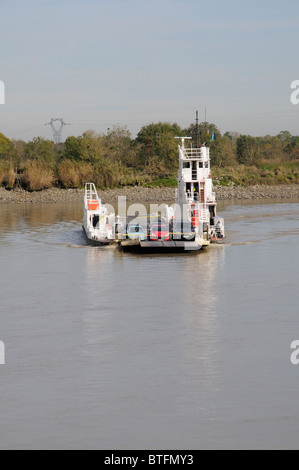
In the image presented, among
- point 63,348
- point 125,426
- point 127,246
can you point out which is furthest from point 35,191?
point 125,426

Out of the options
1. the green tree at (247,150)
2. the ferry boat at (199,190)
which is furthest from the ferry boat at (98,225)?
the green tree at (247,150)

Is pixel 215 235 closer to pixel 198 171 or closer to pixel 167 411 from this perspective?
pixel 198 171

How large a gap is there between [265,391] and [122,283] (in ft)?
45.5

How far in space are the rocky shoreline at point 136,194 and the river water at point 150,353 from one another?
161 feet

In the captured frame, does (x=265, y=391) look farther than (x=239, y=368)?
No

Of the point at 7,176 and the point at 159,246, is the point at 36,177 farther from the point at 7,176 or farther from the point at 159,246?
the point at 159,246

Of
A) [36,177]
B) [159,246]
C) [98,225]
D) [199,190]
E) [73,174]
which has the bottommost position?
[159,246]

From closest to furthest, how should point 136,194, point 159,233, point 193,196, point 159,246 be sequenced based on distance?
point 159,246 → point 159,233 → point 193,196 → point 136,194

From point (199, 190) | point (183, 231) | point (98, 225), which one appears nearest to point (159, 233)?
point (183, 231)

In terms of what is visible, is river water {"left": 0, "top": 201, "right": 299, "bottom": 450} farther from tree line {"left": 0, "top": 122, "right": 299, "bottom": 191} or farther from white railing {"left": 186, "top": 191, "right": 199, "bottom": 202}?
tree line {"left": 0, "top": 122, "right": 299, "bottom": 191}

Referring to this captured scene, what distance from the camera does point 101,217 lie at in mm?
41281

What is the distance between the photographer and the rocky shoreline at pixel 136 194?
83.2m

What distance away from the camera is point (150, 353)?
57.9 ft

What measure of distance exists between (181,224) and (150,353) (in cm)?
1896
